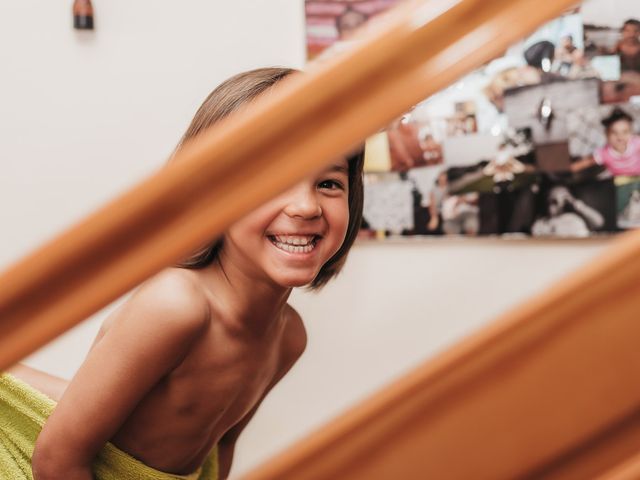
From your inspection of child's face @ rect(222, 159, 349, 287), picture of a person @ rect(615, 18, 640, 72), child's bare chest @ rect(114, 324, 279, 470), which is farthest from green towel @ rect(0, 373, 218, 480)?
picture of a person @ rect(615, 18, 640, 72)

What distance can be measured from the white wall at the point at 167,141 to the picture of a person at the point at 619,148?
332 millimetres

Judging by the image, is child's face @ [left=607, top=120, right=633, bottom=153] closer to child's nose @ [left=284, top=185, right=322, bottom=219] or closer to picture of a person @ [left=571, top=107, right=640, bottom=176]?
picture of a person @ [left=571, top=107, right=640, bottom=176]

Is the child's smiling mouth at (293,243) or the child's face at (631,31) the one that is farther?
the child's face at (631,31)

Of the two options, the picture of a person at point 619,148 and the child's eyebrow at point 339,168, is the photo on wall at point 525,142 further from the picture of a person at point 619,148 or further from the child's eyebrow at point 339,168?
the child's eyebrow at point 339,168

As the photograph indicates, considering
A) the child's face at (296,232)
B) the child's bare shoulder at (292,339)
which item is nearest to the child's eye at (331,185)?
the child's face at (296,232)

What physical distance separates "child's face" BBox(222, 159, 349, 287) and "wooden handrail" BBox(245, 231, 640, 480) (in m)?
0.46

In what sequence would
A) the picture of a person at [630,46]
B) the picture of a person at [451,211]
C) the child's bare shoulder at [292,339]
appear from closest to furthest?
1. the child's bare shoulder at [292,339]
2. the picture of a person at [630,46]
3. the picture of a person at [451,211]

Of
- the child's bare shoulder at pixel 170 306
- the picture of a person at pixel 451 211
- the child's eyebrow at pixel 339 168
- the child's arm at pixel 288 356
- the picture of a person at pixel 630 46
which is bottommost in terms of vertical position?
the child's arm at pixel 288 356

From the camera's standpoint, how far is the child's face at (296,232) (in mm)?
744

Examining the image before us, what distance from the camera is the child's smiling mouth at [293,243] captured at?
746 mm

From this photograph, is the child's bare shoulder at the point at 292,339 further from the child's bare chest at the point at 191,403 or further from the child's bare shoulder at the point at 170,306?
the child's bare shoulder at the point at 170,306

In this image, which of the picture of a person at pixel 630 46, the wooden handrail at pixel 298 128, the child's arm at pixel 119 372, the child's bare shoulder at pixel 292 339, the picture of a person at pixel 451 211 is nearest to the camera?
the wooden handrail at pixel 298 128

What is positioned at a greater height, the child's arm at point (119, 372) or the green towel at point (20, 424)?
the child's arm at point (119, 372)

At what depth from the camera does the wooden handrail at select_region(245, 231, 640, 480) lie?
258 mm
